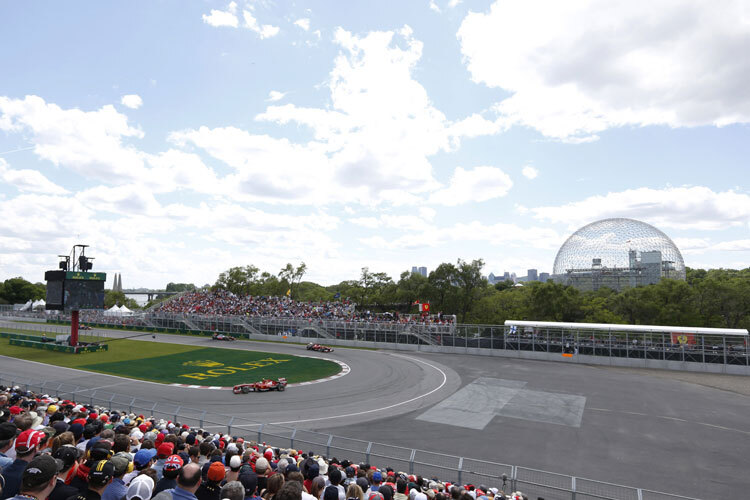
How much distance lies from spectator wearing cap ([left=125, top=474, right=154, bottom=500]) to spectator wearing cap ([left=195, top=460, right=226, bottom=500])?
0.78 meters

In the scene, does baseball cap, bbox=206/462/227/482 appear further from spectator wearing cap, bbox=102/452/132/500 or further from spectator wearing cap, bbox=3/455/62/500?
spectator wearing cap, bbox=3/455/62/500

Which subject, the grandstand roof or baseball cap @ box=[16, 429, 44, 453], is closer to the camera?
baseball cap @ box=[16, 429, 44, 453]

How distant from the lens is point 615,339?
38.6 metres

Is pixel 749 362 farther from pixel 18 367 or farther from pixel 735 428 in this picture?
pixel 18 367

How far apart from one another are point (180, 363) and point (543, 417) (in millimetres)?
32488

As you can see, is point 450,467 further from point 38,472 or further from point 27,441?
point 38,472

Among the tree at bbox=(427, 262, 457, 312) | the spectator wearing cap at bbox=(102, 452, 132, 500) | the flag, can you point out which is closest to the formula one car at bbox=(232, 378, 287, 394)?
the spectator wearing cap at bbox=(102, 452, 132, 500)

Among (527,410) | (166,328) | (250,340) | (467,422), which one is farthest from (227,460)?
(166,328)

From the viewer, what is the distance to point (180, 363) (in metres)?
37.9

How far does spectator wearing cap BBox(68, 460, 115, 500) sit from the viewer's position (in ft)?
16.5

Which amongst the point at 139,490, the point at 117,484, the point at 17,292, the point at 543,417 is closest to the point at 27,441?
the point at 117,484

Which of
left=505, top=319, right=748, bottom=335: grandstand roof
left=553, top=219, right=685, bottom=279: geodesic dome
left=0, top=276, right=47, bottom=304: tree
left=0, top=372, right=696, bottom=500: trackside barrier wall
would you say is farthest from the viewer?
left=0, top=276, right=47, bottom=304: tree

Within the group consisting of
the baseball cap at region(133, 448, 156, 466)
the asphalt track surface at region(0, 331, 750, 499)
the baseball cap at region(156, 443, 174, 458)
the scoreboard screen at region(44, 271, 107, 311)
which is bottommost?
the asphalt track surface at region(0, 331, 750, 499)

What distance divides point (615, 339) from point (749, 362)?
9.85 m
